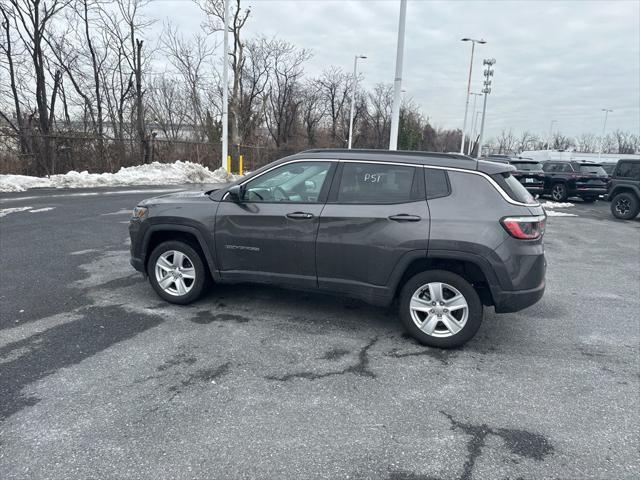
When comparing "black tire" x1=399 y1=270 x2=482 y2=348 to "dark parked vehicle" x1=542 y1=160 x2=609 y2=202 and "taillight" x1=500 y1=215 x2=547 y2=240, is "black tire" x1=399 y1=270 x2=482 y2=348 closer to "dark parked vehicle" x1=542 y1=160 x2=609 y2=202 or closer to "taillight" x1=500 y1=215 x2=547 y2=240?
"taillight" x1=500 y1=215 x2=547 y2=240

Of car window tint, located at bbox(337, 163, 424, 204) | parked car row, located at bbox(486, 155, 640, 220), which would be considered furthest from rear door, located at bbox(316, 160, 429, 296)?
parked car row, located at bbox(486, 155, 640, 220)

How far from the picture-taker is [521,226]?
3896mm

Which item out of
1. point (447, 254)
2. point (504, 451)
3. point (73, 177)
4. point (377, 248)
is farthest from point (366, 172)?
point (73, 177)

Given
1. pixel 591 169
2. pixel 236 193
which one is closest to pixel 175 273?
pixel 236 193

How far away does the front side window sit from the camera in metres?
4.48

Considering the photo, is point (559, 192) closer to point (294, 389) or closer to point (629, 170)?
point (629, 170)

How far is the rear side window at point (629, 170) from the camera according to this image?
1455 centimetres

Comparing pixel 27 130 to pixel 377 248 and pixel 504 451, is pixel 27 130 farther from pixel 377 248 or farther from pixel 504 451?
pixel 504 451

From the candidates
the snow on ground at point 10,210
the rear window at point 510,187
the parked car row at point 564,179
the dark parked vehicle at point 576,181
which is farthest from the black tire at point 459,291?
the dark parked vehicle at point 576,181

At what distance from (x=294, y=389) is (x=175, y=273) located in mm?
2334

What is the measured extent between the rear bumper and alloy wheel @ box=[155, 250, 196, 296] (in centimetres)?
324

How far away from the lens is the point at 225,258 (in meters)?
4.76

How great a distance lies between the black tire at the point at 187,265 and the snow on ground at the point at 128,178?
1297cm

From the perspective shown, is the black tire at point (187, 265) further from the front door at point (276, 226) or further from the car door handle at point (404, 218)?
the car door handle at point (404, 218)
